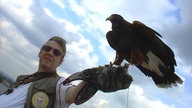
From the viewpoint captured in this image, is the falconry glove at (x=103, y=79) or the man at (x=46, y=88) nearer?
the falconry glove at (x=103, y=79)

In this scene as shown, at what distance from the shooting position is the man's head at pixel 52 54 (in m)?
2.99

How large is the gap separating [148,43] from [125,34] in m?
0.46

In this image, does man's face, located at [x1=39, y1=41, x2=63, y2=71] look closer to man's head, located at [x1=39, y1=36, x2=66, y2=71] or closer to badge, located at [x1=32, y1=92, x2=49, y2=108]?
man's head, located at [x1=39, y1=36, x2=66, y2=71]

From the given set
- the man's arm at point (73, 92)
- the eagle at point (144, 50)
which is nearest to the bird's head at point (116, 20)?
the eagle at point (144, 50)

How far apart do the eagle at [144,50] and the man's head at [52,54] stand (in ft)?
4.44

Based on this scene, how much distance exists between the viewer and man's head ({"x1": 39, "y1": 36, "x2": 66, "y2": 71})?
9.82 feet

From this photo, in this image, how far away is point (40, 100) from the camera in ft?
8.26

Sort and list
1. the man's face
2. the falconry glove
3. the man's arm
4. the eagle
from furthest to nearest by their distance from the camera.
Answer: the eagle, the man's face, the man's arm, the falconry glove

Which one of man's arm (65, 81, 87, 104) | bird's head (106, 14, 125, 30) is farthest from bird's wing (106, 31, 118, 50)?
man's arm (65, 81, 87, 104)

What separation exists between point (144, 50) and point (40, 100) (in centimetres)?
242

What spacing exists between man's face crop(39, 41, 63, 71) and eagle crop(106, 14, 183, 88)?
1384 millimetres

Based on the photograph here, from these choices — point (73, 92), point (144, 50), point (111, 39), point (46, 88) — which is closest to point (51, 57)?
point (46, 88)

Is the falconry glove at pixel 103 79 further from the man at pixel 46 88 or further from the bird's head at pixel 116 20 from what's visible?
the bird's head at pixel 116 20

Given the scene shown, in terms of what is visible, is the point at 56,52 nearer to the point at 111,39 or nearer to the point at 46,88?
the point at 46,88
